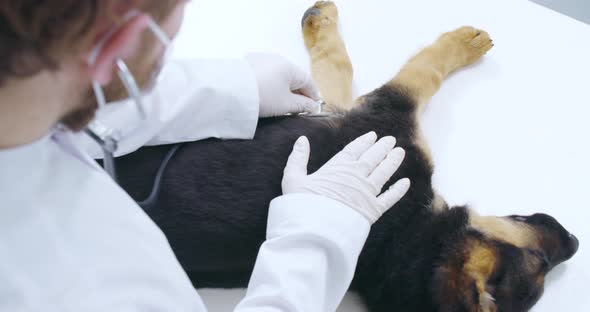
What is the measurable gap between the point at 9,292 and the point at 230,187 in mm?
495

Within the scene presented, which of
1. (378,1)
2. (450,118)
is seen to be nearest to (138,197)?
(450,118)

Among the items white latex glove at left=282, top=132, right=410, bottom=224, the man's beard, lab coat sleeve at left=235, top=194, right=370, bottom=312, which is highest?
the man's beard

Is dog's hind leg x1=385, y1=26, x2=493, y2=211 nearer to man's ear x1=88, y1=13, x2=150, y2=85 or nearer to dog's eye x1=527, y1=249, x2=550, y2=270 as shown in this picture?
dog's eye x1=527, y1=249, x2=550, y2=270

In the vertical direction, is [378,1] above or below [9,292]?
above

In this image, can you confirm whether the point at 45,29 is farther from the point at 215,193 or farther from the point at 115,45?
the point at 215,193

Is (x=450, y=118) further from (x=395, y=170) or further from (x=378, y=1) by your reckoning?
(x=378, y=1)

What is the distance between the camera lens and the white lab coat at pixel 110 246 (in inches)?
23.4

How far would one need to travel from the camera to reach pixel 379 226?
1.10m

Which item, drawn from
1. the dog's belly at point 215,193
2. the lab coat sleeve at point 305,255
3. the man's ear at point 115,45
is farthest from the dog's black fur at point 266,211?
the man's ear at point 115,45

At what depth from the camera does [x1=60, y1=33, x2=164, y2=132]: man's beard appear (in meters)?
0.53

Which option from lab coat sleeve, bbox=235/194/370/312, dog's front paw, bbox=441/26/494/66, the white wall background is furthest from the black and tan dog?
the white wall background

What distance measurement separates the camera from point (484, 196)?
4.11 ft

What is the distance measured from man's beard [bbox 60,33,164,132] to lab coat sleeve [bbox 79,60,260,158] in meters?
0.40

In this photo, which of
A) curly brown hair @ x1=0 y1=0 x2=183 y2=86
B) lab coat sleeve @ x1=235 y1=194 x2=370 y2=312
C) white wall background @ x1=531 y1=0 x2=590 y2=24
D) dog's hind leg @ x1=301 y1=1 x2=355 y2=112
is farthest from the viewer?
white wall background @ x1=531 y1=0 x2=590 y2=24
